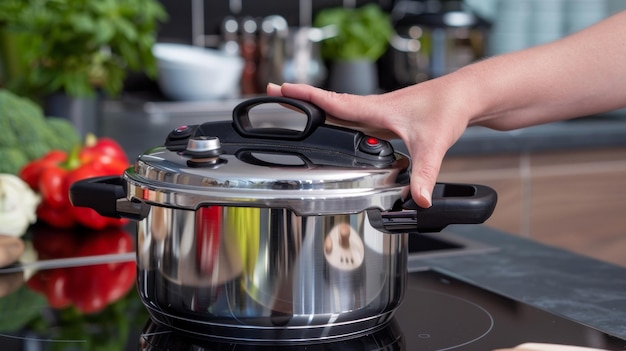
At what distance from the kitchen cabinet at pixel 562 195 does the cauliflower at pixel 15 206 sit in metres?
1.37

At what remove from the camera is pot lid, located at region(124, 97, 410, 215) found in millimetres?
767

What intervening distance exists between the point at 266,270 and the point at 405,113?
0.23 m

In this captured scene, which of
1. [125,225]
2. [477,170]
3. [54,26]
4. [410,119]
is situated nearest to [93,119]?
[54,26]

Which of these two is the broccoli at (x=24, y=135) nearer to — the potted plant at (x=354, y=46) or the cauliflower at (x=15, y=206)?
the cauliflower at (x=15, y=206)

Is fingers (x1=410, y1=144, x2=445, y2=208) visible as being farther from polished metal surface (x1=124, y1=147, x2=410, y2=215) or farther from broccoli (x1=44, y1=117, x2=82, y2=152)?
broccoli (x1=44, y1=117, x2=82, y2=152)

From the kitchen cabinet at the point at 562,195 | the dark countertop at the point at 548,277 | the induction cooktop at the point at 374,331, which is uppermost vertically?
the induction cooktop at the point at 374,331

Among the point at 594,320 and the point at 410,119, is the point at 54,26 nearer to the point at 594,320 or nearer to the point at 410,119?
the point at 410,119

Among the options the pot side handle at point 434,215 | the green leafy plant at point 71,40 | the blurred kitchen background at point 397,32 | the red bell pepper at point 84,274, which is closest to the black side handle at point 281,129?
the pot side handle at point 434,215

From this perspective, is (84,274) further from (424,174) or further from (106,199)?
(424,174)

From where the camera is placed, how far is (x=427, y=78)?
2992 millimetres

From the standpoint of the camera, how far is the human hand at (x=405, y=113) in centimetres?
90

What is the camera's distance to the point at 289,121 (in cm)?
256

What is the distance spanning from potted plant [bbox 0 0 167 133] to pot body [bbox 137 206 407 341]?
129 centimetres

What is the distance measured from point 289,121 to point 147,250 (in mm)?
1733
